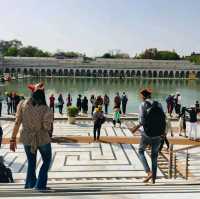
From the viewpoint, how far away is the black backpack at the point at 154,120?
626 cm

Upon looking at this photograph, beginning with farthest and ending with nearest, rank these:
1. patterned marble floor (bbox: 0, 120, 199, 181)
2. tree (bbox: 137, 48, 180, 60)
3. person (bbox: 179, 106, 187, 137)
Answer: tree (bbox: 137, 48, 180, 60)
person (bbox: 179, 106, 187, 137)
patterned marble floor (bbox: 0, 120, 199, 181)

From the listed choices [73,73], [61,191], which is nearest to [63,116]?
[61,191]

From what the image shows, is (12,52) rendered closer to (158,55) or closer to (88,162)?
(158,55)

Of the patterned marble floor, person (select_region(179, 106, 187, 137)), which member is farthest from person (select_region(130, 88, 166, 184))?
person (select_region(179, 106, 187, 137))

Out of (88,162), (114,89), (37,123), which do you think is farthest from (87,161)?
(114,89)

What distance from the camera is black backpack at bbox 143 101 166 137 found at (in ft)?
20.5

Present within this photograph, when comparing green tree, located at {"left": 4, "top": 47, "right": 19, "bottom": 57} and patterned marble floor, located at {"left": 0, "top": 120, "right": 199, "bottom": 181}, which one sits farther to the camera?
green tree, located at {"left": 4, "top": 47, "right": 19, "bottom": 57}

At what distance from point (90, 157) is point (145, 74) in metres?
108

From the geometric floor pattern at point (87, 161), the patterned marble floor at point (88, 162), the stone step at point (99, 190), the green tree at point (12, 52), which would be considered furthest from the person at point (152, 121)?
the green tree at point (12, 52)

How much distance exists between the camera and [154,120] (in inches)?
247

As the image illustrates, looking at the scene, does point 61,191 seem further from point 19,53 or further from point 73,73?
point 19,53

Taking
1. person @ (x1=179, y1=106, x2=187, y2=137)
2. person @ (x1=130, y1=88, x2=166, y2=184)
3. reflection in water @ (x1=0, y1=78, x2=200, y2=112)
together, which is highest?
person @ (x1=130, y1=88, x2=166, y2=184)

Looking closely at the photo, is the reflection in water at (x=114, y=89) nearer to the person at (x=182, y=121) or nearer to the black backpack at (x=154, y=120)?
the person at (x=182, y=121)

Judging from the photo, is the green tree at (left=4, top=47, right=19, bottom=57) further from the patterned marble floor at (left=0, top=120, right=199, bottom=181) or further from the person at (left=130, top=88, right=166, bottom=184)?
the person at (left=130, top=88, right=166, bottom=184)
